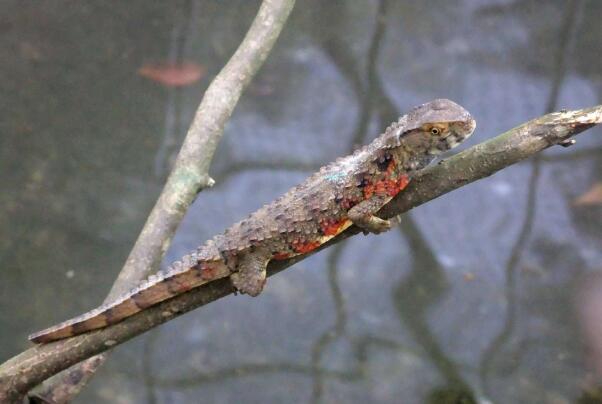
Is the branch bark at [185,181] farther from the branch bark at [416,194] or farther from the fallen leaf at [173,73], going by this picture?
the fallen leaf at [173,73]

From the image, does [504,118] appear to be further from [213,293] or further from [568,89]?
[213,293]

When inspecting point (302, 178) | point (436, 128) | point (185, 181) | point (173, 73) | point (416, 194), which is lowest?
point (416, 194)

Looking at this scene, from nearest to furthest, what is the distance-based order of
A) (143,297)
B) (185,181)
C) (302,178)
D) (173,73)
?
(143,297) < (185,181) < (302,178) < (173,73)

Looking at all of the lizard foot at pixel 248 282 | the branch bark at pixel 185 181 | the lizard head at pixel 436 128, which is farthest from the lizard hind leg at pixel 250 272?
the lizard head at pixel 436 128

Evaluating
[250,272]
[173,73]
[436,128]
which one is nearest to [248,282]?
[250,272]

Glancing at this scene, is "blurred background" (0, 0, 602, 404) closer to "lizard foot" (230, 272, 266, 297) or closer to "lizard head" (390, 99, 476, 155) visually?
"lizard foot" (230, 272, 266, 297)

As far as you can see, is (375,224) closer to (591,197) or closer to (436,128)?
(436,128)
